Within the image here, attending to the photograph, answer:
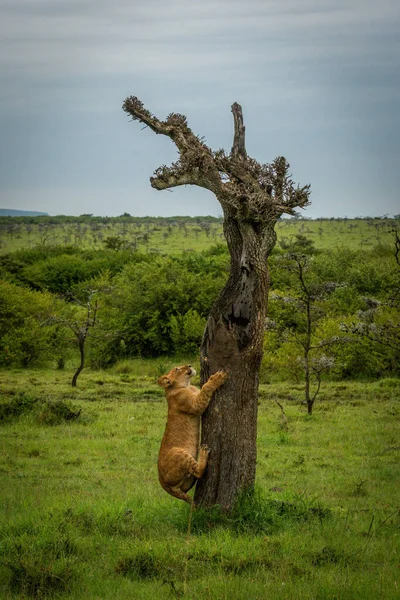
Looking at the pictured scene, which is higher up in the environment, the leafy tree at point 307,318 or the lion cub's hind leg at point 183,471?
the leafy tree at point 307,318

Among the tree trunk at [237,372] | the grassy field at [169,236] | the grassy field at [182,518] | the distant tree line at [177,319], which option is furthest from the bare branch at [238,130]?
the grassy field at [169,236]

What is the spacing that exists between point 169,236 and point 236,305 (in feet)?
305

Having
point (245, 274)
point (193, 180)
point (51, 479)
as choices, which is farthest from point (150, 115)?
point (51, 479)

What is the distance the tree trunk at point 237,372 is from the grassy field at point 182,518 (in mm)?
387

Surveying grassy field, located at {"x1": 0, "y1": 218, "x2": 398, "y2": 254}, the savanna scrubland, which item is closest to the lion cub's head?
the savanna scrubland

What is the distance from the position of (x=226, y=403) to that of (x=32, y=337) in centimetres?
2523

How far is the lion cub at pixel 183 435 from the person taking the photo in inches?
349

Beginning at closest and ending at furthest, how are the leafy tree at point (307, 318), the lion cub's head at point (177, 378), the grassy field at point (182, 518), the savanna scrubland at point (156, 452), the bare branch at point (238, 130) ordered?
1. the grassy field at point (182, 518)
2. the savanna scrubland at point (156, 452)
3. the lion cub's head at point (177, 378)
4. the bare branch at point (238, 130)
5. the leafy tree at point (307, 318)

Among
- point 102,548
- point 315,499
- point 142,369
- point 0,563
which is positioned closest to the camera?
point 0,563

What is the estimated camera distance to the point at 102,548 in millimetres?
8156

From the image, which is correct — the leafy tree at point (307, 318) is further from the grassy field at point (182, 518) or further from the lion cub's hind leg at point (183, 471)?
the lion cub's hind leg at point (183, 471)

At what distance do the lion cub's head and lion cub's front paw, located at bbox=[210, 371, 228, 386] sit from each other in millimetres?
373

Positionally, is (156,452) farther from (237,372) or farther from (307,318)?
(307,318)

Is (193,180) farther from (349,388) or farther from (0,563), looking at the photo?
(349,388)
